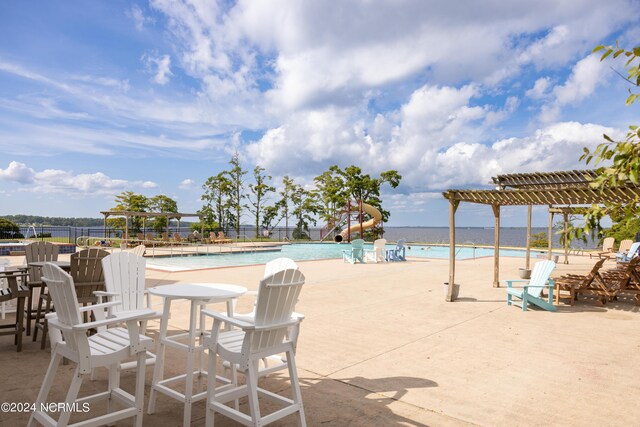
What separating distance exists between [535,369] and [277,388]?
2.60 m

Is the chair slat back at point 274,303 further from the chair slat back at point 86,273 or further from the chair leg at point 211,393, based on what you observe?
the chair slat back at point 86,273

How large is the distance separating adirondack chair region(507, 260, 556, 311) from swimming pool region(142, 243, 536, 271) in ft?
29.2

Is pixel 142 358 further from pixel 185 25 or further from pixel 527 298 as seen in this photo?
pixel 185 25

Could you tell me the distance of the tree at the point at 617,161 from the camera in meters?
0.90

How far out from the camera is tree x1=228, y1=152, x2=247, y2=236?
32250 mm

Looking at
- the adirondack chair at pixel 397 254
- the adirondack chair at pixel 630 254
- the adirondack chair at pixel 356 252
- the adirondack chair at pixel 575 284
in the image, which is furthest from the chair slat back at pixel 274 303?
the adirondack chair at pixel 630 254

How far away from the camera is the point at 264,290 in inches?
105

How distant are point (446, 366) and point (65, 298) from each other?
3.48 meters

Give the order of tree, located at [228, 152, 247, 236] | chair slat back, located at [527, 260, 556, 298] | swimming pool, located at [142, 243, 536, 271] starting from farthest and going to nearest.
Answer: tree, located at [228, 152, 247, 236], swimming pool, located at [142, 243, 536, 271], chair slat back, located at [527, 260, 556, 298]

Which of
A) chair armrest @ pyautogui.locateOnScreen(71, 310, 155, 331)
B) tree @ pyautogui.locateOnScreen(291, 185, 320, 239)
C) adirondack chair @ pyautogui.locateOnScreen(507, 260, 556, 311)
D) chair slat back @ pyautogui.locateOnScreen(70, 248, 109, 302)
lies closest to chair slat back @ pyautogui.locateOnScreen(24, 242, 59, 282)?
chair slat back @ pyautogui.locateOnScreen(70, 248, 109, 302)

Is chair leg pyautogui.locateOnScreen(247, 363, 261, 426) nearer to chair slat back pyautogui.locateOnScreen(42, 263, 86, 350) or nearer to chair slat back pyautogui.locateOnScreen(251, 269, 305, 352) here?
chair slat back pyautogui.locateOnScreen(251, 269, 305, 352)

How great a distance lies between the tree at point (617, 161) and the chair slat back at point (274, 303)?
1963 mm

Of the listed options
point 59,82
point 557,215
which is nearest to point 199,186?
point 59,82

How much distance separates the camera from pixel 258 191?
32156mm
